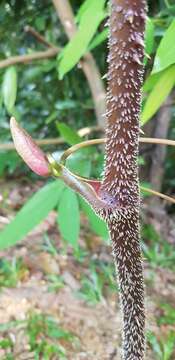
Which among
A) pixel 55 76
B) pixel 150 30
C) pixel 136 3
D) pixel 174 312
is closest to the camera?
pixel 136 3

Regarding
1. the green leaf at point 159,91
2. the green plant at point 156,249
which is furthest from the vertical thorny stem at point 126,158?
the green plant at point 156,249

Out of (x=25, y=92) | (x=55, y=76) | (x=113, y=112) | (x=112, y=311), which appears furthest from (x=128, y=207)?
(x=25, y=92)

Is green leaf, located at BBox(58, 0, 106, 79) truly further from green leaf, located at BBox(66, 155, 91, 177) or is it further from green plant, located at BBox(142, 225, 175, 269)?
→ green plant, located at BBox(142, 225, 175, 269)

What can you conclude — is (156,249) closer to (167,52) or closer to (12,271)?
(12,271)

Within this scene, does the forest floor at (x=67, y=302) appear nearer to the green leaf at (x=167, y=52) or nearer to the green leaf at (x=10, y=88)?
the green leaf at (x=10, y=88)

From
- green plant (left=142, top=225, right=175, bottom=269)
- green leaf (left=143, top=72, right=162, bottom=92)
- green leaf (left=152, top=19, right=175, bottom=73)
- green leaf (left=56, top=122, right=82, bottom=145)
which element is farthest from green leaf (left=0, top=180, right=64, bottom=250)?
green plant (left=142, top=225, right=175, bottom=269)

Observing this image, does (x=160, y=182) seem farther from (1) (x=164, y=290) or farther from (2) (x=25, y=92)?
(2) (x=25, y=92)
